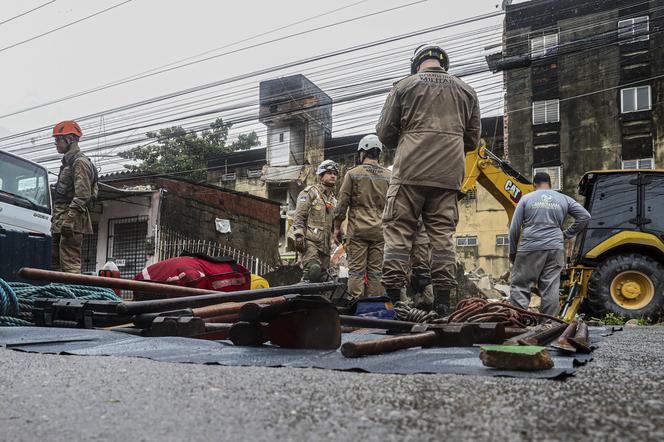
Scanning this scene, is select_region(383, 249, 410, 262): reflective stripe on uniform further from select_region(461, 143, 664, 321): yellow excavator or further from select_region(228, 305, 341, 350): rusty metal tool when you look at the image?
select_region(461, 143, 664, 321): yellow excavator

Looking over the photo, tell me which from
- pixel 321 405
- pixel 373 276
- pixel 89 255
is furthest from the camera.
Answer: pixel 89 255

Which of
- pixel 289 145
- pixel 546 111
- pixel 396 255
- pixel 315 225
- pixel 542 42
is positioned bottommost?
pixel 396 255

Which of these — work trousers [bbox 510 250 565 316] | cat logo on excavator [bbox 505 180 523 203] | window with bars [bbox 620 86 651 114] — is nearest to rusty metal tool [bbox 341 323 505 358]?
work trousers [bbox 510 250 565 316]

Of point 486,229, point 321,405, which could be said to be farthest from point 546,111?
point 321,405

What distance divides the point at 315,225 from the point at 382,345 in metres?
4.78

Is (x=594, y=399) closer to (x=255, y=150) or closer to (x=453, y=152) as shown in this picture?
(x=453, y=152)

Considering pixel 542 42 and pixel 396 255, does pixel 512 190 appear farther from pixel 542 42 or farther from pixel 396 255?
Answer: pixel 542 42

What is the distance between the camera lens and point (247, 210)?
19984 millimetres

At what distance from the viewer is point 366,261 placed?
6203 millimetres

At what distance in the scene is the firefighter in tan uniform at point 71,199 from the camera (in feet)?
22.1

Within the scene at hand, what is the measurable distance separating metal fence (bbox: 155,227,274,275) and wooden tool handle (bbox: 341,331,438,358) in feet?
49.7

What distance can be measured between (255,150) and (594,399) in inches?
1279

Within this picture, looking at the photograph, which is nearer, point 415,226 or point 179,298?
point 179,298

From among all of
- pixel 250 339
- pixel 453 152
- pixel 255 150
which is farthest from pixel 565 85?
pixel 250 339
